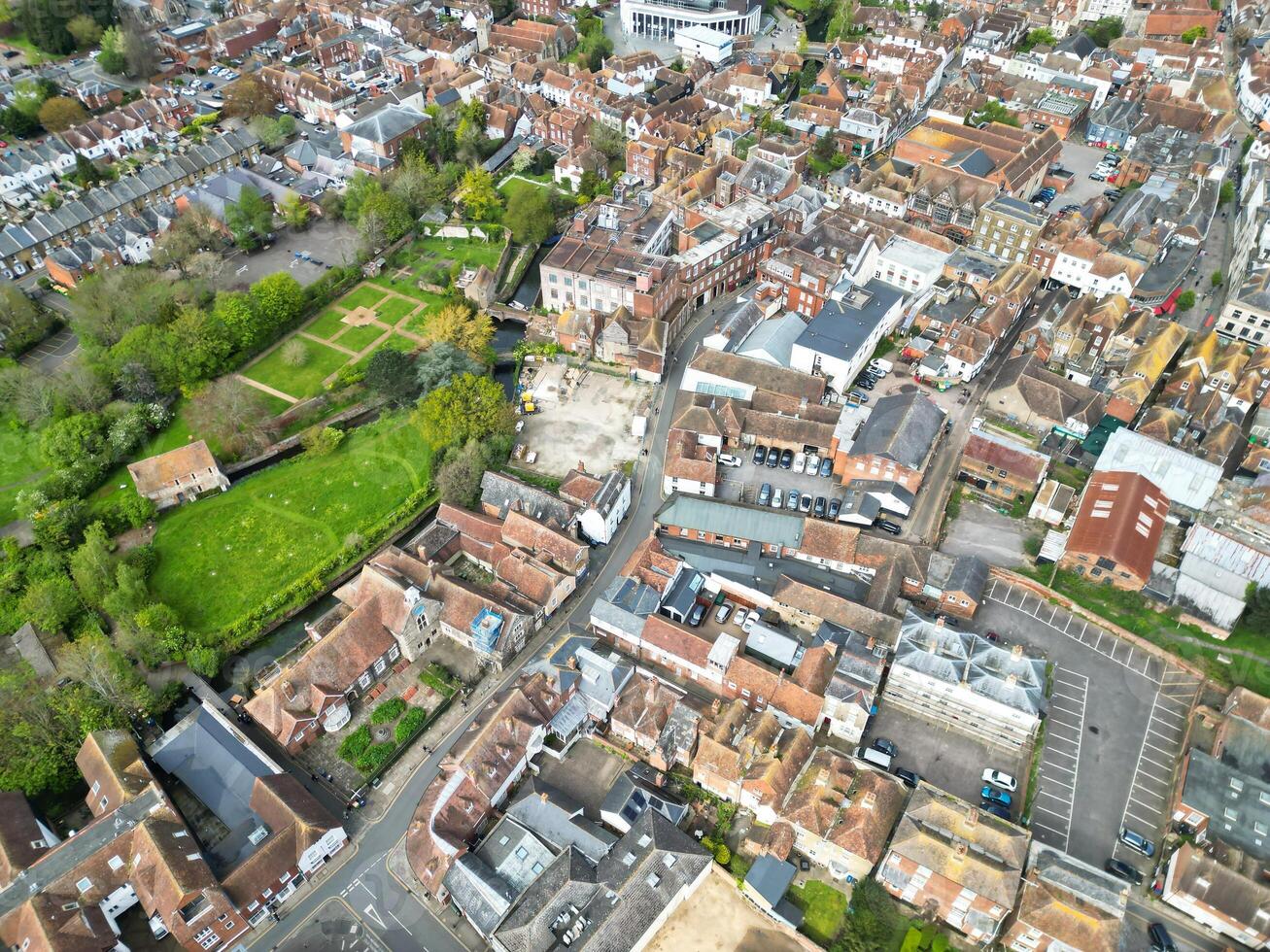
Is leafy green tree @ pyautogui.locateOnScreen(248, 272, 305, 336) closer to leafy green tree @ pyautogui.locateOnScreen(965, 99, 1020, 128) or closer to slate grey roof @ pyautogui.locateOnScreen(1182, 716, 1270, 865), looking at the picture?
slate grey roof @ pyautogui.locateOnScreen(1182, 716, 1270, 865)

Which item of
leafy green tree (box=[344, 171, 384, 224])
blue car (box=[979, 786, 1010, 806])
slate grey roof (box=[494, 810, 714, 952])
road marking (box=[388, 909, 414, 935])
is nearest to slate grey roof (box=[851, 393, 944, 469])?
blue car (box=[979, 786, 1010, 806])

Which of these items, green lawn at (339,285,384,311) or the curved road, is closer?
the curved road

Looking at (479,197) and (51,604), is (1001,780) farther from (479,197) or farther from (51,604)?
(479,197)

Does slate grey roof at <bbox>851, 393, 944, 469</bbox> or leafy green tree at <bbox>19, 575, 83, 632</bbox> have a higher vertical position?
slate grey roof at <bbox>851, 393, 944, 469</bbox>

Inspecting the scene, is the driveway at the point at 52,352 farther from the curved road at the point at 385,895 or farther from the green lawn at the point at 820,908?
the green lawn at the point at 820,908

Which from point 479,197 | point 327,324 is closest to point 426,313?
point 327,324

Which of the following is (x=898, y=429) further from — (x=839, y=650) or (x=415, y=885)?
(x=415, y=885)
